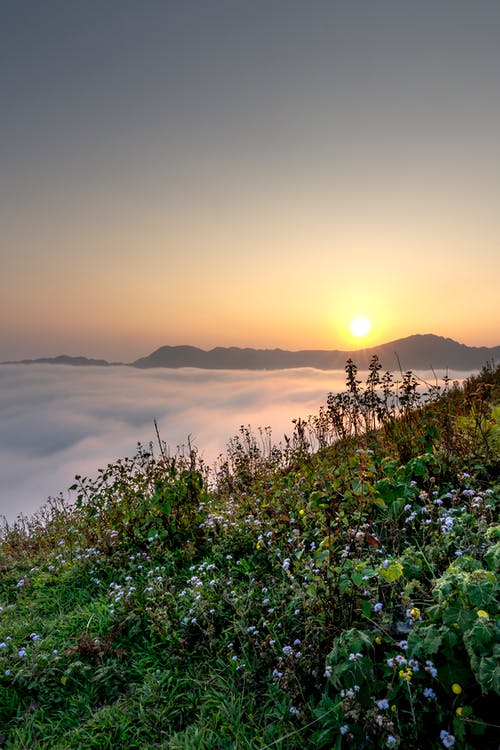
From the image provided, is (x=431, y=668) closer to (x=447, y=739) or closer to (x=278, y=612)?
(x=447, y=739)

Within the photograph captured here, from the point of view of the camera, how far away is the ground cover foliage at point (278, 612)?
261 cm

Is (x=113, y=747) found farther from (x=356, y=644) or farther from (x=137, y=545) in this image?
(x=137, y=545)

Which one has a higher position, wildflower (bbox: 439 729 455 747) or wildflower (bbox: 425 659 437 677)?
wildflower (bbox: 425 659 437 677)

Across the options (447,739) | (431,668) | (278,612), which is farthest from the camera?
(278,612)

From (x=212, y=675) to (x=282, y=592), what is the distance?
2.80ft

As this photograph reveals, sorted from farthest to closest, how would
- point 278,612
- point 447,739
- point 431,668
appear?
point 278,612
point 431,668
point 447,739

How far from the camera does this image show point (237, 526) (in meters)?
5.70

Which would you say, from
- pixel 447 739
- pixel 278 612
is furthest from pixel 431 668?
pixel 278 612

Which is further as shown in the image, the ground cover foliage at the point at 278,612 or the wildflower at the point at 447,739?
the ground cover foliage at the point at 278,612

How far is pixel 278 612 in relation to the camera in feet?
13.1

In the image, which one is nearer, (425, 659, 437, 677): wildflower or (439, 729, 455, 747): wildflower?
(439, 729, 455, 747): wildflower

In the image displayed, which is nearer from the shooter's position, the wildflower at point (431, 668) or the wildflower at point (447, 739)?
the wildflower at point (447, 739)

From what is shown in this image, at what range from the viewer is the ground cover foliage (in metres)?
2.61

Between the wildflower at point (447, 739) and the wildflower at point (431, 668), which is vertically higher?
the wildflower at point (431, 668)
